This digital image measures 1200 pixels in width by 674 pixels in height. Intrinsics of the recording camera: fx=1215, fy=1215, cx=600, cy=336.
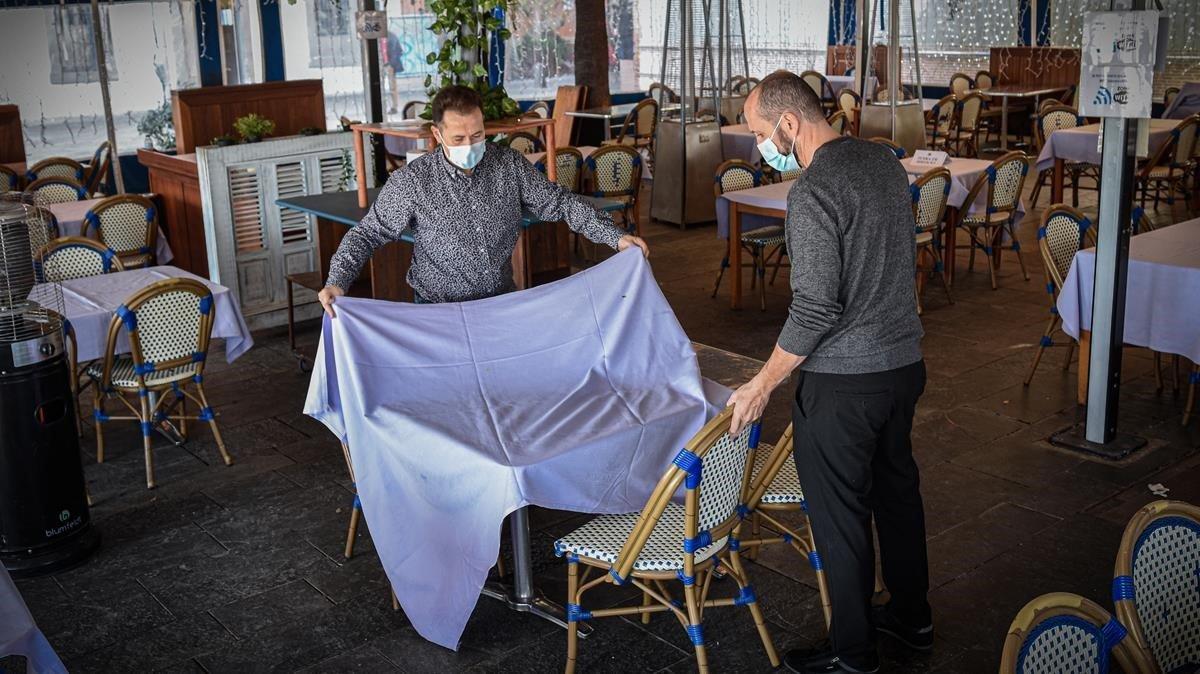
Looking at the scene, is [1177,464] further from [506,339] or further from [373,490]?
[373,490]

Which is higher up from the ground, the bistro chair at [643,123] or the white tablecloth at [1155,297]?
the bistro chair at [643,123]

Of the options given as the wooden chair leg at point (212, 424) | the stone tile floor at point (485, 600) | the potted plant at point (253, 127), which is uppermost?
the potted plant at point (253, 127)

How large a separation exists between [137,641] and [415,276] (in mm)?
1389

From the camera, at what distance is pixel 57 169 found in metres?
9.12

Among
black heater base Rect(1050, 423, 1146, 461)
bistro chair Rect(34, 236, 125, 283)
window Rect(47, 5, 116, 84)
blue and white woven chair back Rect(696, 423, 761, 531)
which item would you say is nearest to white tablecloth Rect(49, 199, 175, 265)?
bistro chair Rect(34, 236, 125, 283)

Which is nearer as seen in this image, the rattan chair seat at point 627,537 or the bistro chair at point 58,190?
the rattan chair seat at point 627,537

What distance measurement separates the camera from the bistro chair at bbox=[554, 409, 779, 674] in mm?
2859

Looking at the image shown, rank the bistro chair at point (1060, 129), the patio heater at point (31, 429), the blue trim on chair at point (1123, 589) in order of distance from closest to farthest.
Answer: the blue trim on chair at point (1123, 589), the patio heater at point (31, 429), the bistro chair at point (1060, 129)

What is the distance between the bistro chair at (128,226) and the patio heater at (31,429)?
269cm

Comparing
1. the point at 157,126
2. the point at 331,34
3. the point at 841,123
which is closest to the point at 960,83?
the point at 841,123

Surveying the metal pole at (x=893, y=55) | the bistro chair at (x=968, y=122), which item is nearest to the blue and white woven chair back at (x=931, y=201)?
the metal pole at (x=893, y=55)

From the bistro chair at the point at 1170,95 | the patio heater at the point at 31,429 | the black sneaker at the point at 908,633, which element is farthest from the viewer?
the bistro chair at the point at 1170,95

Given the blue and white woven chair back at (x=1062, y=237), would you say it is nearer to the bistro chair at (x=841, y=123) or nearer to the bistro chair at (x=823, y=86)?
the bistro chair at (x=841, y=123)

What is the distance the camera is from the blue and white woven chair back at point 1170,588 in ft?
7.70
